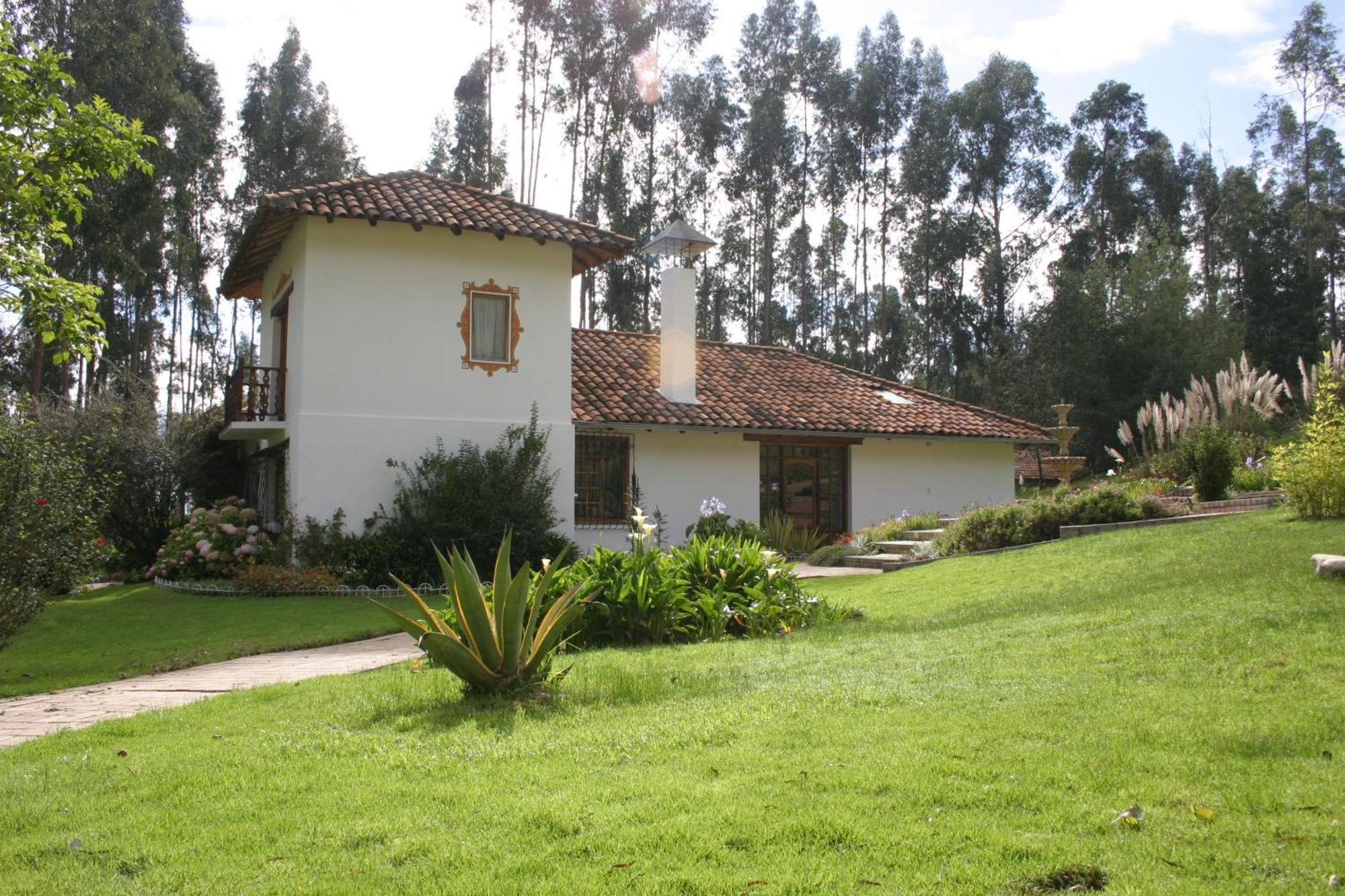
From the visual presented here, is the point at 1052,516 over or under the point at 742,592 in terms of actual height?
over

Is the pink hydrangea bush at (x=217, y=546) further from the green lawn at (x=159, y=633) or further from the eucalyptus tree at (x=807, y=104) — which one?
the eucalyptus tree at (x=807, y=104)

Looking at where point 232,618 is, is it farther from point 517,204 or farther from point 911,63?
point 911,63

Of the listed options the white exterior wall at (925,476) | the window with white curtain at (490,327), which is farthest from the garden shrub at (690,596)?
the white exterior wall at (925,476)

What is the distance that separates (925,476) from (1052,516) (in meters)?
7.31

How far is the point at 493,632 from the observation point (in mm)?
6234

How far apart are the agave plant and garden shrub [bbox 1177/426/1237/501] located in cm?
1259

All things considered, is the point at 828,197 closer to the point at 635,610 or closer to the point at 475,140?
the point at 475,140

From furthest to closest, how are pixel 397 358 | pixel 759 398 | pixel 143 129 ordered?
1. pixel 143 129
2. pixel 759 398
3. pixel 397 358

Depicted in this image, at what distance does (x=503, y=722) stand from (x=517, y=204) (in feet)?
46.4

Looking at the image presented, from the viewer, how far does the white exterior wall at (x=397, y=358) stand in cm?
1625

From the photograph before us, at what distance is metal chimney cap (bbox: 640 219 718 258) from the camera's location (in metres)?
21.4

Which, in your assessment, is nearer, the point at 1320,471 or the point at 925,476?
the point at 1320,471

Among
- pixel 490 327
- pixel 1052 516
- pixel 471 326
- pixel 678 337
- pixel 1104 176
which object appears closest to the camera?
pixel 1052 516

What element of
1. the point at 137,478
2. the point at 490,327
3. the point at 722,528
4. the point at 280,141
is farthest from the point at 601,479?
the point at 280,141
